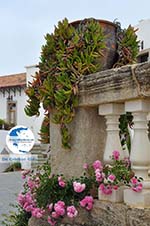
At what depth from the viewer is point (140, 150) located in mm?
1884

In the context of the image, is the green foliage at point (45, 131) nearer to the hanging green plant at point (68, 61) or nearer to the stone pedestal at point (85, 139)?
the hanging green plant at point (68, 61)

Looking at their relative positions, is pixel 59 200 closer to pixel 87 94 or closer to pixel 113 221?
pixel 113 221

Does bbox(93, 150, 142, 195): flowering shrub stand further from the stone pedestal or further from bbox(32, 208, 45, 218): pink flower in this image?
bbox(32, 208, 45, 218): pink flower

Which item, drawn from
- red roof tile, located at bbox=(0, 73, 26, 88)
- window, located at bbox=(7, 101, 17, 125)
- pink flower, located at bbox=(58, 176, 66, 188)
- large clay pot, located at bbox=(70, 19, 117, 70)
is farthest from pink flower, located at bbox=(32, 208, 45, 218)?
window, located at bbox=(7, 101, 17, 125)

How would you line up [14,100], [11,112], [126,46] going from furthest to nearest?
[11,112]
[14,100]
[126,46]

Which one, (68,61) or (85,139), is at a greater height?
(68,61)

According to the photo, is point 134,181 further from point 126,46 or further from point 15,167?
point 15,167

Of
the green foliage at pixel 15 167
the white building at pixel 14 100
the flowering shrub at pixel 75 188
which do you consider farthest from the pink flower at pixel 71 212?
the white building at pixel 14 100

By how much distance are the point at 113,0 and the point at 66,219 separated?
3285mm

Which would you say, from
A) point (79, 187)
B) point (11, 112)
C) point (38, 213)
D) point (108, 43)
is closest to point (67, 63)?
point (108, 43)

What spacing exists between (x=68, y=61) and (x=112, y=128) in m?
0.48

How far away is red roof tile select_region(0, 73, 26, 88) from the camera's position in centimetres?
2205

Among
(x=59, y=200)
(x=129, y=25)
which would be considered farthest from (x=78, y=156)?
(x=129, y=25)

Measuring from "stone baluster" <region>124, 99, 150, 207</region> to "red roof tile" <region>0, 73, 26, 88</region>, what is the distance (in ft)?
65.0
